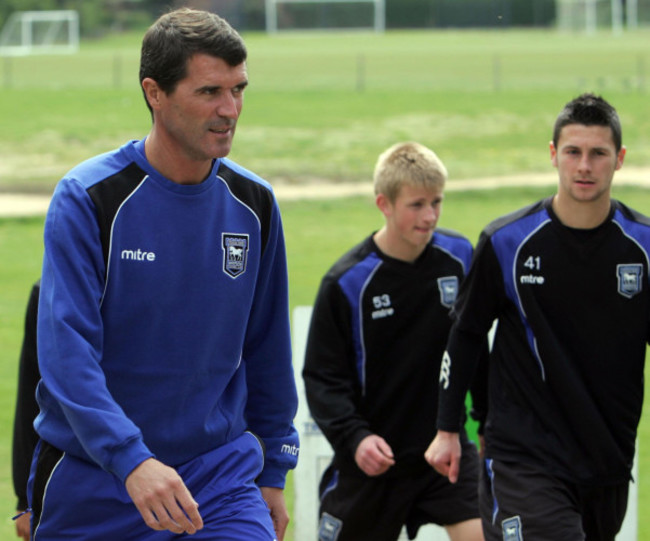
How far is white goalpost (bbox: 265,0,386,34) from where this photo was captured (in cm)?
8600

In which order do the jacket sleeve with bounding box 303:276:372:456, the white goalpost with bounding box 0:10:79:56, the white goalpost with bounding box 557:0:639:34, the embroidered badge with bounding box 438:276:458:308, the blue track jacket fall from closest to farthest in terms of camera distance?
the blue track jacket, the jacket sleeve with bounding box 303:276:372:456, the embroidered badge with bounding box 438:276:458:308, the white goalpost with bounding box 0:10:79:56, the white goalpost with bounding box 557:0:639:34

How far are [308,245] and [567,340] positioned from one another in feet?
44.1

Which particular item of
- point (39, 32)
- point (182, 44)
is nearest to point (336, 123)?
point (182, 44)

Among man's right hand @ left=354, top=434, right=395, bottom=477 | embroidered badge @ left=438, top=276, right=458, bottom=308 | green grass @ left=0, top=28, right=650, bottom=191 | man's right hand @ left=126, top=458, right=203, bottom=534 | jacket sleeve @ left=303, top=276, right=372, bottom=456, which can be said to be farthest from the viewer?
green grass @ left=0, top=28, right=650, bottom=191

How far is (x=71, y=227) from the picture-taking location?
3.39 metres

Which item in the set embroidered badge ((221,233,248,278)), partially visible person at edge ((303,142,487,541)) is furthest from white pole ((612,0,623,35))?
embroidered badge ((221,233,248,278))

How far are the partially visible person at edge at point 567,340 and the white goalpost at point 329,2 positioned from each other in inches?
3243

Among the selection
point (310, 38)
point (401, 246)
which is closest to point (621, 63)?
point (310, 38)

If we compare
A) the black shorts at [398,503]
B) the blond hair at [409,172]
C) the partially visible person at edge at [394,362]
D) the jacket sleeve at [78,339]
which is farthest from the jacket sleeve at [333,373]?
the jacket sleeve at [78,339]

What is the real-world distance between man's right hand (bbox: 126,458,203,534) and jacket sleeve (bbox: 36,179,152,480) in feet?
0.11

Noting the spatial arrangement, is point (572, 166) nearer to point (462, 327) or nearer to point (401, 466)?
point (462, 327)

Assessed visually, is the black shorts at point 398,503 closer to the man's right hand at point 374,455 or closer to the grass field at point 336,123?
the man's right hand at point 374,455

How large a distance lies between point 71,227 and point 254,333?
0.77 m

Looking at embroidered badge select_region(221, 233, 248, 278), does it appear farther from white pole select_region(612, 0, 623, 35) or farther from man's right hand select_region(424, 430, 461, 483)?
white pole select_region(612, 0, 623, 35)
